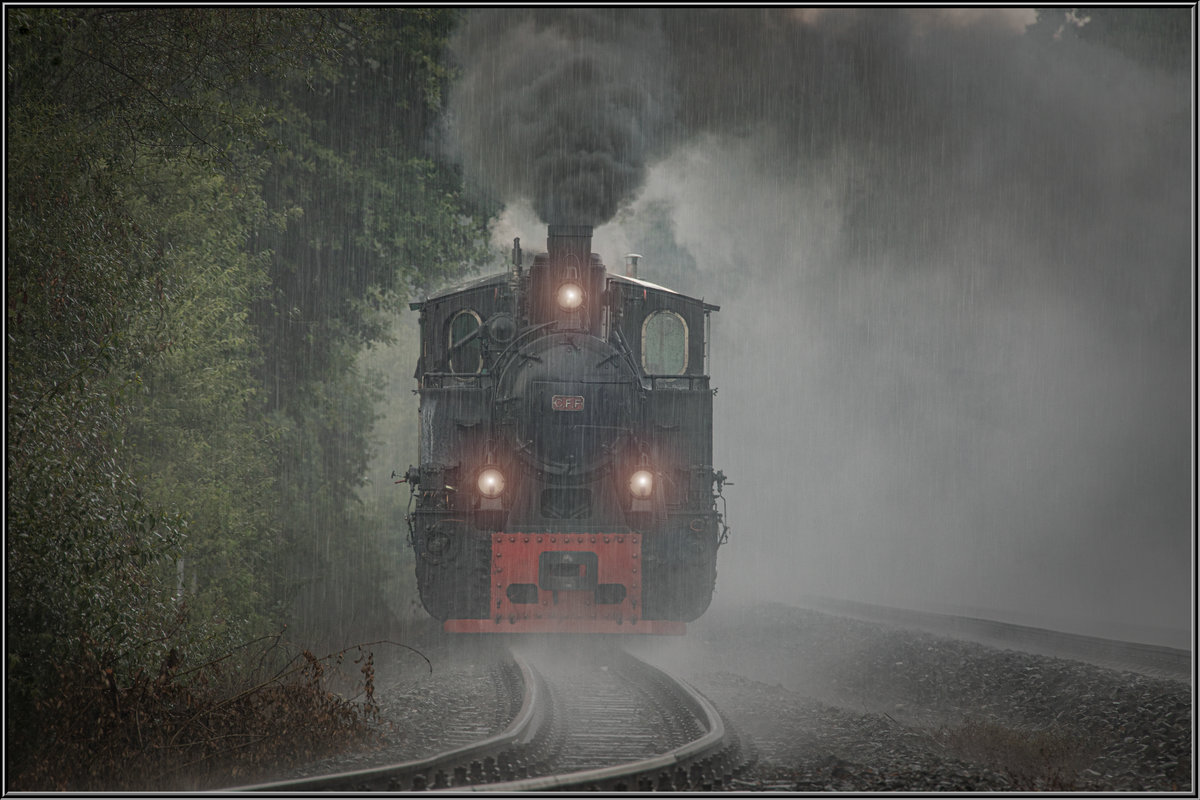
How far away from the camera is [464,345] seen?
429 inches

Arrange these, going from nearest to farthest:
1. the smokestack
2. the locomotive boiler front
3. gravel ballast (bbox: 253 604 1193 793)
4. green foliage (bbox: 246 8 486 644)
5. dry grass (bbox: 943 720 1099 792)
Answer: dry grass (bbox: 943 720 1099 792) → gravel ballast (bbox: 253 604 1193 793) → the locomotive boiler front → the smokestack → green foliage (bbox: 246 8 486 644)

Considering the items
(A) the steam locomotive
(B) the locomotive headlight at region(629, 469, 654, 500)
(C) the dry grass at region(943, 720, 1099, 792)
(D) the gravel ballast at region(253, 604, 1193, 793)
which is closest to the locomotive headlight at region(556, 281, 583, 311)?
(A) the steam locomotive

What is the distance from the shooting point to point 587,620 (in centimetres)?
966

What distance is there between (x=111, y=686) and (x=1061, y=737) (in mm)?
6472

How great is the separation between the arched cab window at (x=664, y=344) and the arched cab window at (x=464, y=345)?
182cm

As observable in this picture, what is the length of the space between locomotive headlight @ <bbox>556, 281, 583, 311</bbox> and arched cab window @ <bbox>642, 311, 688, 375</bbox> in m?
1.18

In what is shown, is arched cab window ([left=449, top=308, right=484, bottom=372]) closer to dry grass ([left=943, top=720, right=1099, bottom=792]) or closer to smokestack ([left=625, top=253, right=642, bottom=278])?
smokestack ([left=625, top=253, right=642, bottom=278])

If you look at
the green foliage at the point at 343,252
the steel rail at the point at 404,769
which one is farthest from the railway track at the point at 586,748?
the green foliage at the point at 343,252

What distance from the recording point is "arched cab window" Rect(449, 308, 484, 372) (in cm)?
1094

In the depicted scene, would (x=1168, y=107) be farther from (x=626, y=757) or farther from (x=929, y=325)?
(x=626, y=757)

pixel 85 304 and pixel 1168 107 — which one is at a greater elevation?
pixel 1168 107

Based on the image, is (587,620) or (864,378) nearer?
(587,620)

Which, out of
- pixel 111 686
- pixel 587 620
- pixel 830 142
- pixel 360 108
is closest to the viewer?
pixel 111 686

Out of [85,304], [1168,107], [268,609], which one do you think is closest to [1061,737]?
Answer: [85,304]
